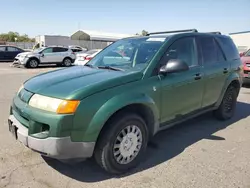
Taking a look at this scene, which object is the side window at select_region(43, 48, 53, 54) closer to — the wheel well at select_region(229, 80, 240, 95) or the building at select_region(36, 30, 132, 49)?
the wheel well at select_region(229, 80, 240, 95)

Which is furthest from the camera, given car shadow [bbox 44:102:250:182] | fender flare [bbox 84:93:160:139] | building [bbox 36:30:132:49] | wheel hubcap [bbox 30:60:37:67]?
building [bbox 36:30:132:49]

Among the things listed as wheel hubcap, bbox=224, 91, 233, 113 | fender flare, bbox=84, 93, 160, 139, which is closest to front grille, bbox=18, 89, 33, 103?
fender flare, bbox=84, 93, 160, 139

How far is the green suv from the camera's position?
9.26 ft

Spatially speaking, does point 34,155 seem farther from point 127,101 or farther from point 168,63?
point 168,63

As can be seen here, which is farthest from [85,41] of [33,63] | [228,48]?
[228,48]

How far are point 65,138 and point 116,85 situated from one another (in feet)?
2.80

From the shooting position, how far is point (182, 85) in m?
3.94

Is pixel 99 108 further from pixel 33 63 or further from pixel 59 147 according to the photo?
pixel 33 63

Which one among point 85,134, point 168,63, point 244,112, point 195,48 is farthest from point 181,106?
point 244,112

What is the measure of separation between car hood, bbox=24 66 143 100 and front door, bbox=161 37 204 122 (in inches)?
22.4

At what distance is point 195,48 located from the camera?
439cm

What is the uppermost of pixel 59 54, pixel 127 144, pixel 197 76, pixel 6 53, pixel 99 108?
pixel 197 76

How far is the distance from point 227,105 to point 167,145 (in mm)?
2034

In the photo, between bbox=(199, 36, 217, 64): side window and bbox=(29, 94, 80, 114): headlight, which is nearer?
bbox=(29, 94, 80, 114): headlight
